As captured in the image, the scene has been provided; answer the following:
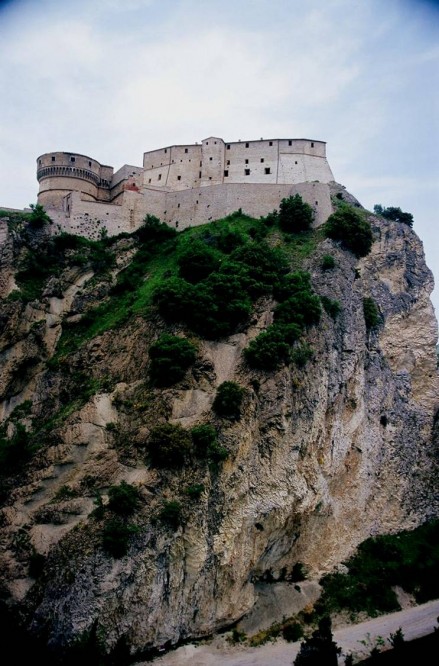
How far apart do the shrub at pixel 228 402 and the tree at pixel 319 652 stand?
37.7ft

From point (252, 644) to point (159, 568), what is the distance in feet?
22.9

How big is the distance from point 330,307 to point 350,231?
751 centimetres

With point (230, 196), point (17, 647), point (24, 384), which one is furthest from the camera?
point (230, 196)

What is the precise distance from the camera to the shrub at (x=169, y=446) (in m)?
35.2

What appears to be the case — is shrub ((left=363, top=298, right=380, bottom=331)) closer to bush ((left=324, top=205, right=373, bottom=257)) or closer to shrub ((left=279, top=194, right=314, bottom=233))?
bush ((left=324, top=205, right=373, bottom=257))

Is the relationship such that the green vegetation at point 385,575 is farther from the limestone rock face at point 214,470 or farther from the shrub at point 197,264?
the shrub at point 197,264

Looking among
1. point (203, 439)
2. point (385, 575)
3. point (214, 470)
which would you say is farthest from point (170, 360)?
point (385, 575)

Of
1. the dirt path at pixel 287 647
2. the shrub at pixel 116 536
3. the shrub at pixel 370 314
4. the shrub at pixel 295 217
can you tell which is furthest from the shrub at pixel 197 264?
the dirt path at pixel 287 647

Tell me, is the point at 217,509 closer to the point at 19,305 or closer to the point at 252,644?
the point at 252,644

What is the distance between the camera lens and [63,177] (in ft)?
178

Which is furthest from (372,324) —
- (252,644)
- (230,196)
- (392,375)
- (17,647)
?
(17,647)

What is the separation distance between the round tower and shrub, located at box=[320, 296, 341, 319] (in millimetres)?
20644

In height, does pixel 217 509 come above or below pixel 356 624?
above

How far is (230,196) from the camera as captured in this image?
53.1 metres
